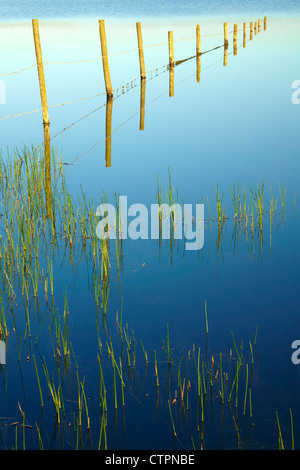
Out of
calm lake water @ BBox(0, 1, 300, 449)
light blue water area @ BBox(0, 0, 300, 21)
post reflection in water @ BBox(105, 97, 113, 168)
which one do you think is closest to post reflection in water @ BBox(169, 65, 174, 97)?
calm lake water @ BBox(0, 1, 300, 449)

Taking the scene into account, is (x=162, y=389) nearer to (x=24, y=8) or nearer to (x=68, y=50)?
(x=68, y=50)

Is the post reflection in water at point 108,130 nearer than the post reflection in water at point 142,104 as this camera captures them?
Yes

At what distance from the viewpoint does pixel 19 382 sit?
171 inches

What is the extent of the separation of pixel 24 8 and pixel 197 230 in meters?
50.1

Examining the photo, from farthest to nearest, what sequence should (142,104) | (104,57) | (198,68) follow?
1. (198,68)
2. (142,104)
3. (104,57)

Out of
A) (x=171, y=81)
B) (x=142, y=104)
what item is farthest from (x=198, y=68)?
(x=142, y=104)

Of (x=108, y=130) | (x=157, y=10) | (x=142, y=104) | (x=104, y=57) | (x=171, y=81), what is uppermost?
(x=157, y=10)

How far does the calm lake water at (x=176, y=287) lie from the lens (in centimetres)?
393

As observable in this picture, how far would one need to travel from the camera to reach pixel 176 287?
575 centimetres

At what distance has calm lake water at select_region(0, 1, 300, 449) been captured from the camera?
12.9ft

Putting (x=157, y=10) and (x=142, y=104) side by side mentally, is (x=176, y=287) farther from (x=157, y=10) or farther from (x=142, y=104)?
(x=157, y=10)

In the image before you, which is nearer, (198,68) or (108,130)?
(108,130)

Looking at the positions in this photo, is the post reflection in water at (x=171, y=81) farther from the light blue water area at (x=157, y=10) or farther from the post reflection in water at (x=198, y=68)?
the light blue water area at (x=157, y=10)

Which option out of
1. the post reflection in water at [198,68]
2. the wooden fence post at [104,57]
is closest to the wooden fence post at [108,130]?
the wooden fence post at [104,57]
